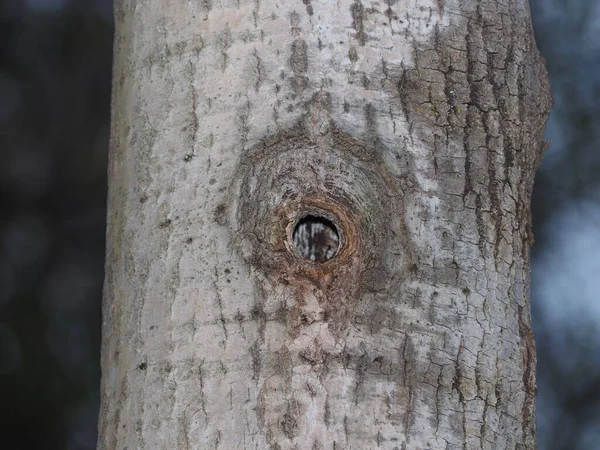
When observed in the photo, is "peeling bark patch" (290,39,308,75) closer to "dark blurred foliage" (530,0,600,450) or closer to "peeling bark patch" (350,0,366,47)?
"peeling bark patch" (350,0,366,47)

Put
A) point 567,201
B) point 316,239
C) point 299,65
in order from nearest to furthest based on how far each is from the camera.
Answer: point 299,65
point 316,239
point 567,201

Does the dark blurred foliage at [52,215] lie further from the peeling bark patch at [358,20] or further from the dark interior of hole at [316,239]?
the peeling bark patch at [358,20]

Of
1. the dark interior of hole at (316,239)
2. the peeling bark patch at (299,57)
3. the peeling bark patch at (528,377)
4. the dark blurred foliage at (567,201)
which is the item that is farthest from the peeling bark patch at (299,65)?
the dark blurred foliage at (567,201)

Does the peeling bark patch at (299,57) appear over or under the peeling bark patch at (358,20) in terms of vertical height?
under

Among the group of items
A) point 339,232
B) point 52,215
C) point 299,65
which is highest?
point 52,215

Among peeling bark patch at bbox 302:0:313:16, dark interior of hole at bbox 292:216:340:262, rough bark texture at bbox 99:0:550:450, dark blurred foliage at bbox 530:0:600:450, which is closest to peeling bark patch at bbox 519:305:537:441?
rough bark texture at bbox 99:0:550:450

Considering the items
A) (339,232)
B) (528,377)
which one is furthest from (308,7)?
(528,377)

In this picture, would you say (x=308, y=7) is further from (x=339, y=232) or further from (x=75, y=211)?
(x=75, y=211)

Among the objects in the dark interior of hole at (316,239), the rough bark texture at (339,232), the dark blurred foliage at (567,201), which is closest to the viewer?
the rough bark texture at (339,232)
